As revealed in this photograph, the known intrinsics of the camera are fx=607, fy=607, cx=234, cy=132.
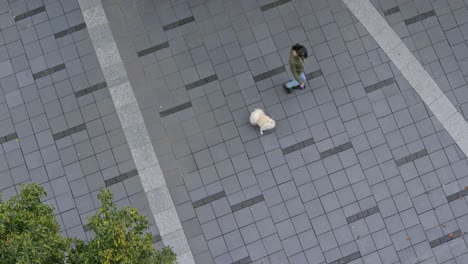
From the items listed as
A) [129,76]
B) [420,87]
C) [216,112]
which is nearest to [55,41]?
[129,76]

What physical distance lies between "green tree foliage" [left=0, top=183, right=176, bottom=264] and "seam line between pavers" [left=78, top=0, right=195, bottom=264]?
13.6 ft

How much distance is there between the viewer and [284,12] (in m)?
13.7

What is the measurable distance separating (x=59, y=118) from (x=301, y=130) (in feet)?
17.3

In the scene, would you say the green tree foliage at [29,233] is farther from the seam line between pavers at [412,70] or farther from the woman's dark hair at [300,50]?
the seam line between pavers at [412,70]

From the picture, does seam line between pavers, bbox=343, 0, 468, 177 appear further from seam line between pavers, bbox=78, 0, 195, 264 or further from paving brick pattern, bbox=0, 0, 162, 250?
paving brick pattern, bbox=0, 0, 162, 250

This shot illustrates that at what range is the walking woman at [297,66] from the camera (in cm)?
1184

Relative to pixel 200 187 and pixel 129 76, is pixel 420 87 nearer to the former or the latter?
pixel 200 187

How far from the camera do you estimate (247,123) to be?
13.2m

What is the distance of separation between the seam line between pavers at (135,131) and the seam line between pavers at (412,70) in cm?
536

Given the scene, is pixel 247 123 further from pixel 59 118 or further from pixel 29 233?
pixel 29 233

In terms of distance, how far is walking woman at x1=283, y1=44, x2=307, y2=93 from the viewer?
11.8 meters

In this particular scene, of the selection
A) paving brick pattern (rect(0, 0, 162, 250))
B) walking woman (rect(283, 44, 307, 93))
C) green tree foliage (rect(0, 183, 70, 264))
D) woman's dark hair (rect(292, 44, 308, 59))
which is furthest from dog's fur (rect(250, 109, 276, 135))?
green tree foliage (rect(0, 183, 70, 264))

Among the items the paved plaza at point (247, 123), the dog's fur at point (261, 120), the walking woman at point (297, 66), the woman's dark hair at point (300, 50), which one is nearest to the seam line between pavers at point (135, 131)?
the paved plaza at point (247, 123)

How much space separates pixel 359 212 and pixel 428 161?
1.84m
